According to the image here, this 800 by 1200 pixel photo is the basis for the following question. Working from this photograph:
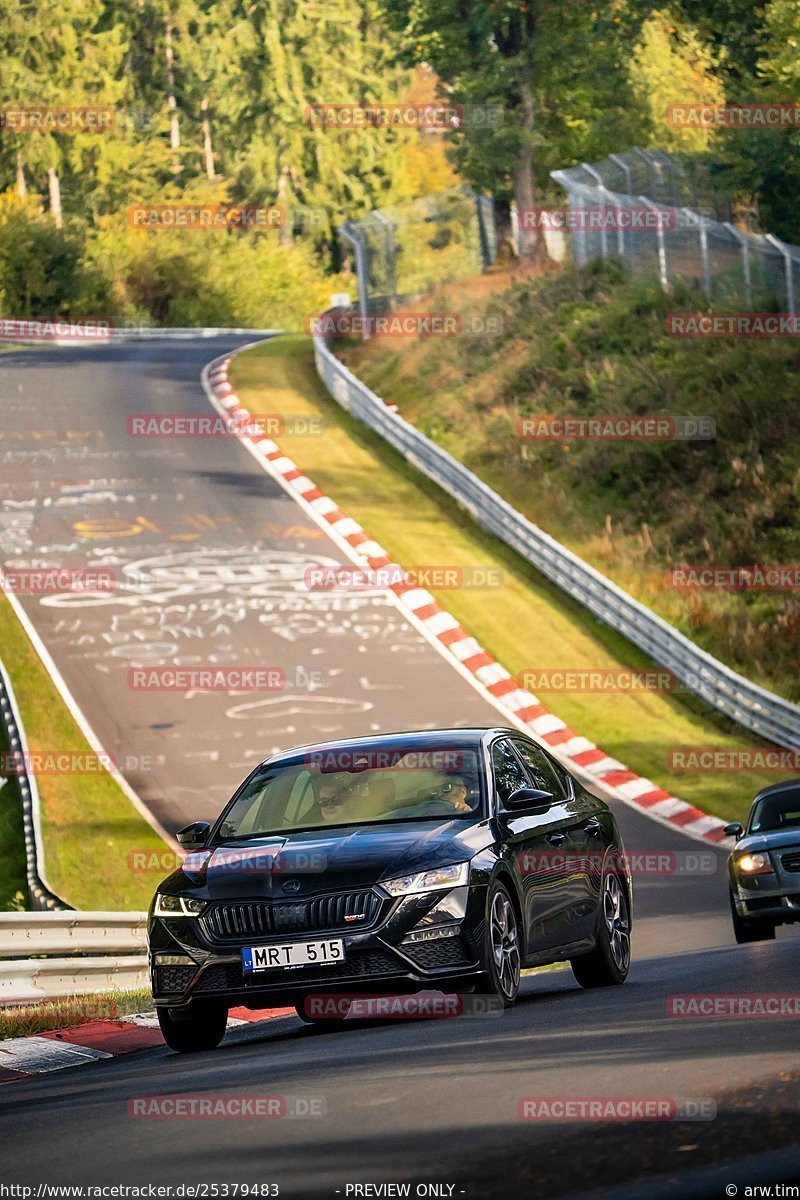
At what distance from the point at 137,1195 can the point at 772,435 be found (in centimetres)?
2991

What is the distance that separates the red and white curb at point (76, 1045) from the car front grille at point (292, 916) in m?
1.17

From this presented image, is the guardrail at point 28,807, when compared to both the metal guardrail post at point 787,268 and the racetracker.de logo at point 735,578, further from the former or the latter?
the metal guardrail post at point 787,268

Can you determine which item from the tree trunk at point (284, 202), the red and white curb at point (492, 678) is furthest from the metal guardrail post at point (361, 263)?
the tree trunk at point (284, 202)

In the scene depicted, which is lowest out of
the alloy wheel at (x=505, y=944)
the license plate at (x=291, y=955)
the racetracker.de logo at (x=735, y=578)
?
the racetracker.de logo at (x=735, y=578)

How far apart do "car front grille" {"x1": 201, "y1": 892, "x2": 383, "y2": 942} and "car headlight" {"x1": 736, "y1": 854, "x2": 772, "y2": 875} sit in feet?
20.4

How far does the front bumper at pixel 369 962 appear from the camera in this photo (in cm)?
942

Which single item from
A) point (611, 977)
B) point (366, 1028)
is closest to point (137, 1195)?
point (366, 1028)

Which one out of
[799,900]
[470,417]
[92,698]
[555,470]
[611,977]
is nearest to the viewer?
[611,977]

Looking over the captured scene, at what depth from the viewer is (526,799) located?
1021cm

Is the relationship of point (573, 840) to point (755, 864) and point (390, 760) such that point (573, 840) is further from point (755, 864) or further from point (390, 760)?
point (755, 864)

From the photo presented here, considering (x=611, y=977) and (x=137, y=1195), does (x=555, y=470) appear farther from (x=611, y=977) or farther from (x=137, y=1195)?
(x=137, y=1195)

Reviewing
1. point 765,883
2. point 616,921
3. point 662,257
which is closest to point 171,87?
point 662,257

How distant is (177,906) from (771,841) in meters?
6.77

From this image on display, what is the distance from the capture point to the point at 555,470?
119 feet
